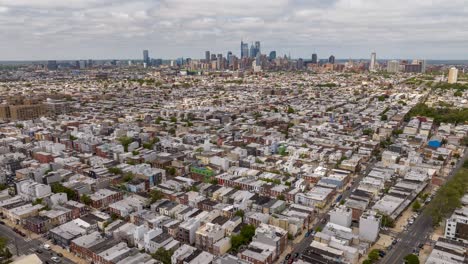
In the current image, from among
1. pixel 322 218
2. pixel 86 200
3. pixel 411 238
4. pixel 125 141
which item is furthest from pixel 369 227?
pixel 125 141

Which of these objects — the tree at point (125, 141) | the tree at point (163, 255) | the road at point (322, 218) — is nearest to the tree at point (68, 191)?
the tree at point (163, 255)

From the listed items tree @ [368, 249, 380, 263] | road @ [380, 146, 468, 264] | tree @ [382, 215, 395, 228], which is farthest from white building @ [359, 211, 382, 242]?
tree @ [368, 249, 380, 263]

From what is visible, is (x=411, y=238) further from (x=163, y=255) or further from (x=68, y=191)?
(x=68, y=191)

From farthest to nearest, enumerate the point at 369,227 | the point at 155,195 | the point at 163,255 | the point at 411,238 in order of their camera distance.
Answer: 1. the point at 155,195
2. the point at 411,238
3. the point at 369,227
4. the point at 163,255

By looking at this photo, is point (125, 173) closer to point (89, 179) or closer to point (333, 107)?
point (89, 179)

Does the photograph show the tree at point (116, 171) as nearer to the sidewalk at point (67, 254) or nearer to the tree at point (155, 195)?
the tree at point (155, 195)

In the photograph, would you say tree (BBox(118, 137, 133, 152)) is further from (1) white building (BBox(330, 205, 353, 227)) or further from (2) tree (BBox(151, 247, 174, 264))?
(1) white building (BBox(330, 205, 353, 227))

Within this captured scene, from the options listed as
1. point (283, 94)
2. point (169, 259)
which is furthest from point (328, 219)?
point (283, 94)
